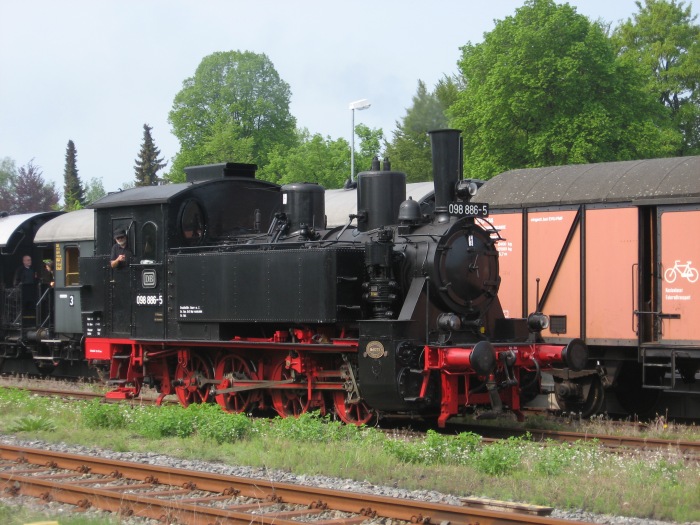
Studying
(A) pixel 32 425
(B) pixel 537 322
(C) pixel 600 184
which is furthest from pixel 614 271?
(A) pixel 32 425

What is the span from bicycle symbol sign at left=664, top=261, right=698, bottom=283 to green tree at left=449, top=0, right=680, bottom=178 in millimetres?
21014

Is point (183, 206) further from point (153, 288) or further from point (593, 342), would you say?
point (593, 342)

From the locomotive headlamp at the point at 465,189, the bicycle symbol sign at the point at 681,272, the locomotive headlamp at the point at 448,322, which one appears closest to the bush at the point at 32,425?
the locomotive headlamp at the point at 448,322

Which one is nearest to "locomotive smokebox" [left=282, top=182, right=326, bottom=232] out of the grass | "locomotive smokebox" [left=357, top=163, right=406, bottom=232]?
"locomotive smokebox" [left=357, top=163, right=406, bottom=232]

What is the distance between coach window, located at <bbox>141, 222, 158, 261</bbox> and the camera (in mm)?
13789

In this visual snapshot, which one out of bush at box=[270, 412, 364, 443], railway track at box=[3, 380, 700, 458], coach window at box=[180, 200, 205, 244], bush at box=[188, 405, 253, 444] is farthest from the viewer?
coach window at box=[180, 200, 205, 244]

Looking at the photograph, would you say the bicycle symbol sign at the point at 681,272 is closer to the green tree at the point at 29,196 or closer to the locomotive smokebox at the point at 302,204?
the locomotive smokebox at the point at 302,204

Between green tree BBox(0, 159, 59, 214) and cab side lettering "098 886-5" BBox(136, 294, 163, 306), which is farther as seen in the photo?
green tree BBox(0, 159, 59, 214)

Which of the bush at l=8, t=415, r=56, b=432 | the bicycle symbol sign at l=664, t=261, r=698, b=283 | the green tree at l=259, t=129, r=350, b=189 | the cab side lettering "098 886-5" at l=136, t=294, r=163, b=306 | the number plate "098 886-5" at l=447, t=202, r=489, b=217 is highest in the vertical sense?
the green tree at l=259, t=129, r=350, b=189

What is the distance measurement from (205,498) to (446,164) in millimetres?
5834

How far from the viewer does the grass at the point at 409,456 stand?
753cm

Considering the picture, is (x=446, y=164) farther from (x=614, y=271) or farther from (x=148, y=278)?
(x=148, y=278)

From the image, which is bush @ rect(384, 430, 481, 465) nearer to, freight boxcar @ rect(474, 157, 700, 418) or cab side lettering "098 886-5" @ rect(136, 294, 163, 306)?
freight boxcar @ rect(474, 157, 700, 418)

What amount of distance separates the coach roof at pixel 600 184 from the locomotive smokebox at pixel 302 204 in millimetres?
3101
